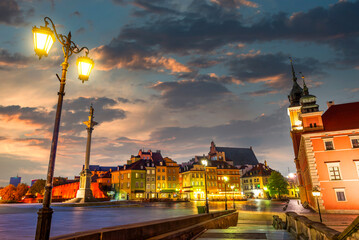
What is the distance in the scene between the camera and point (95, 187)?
237ft

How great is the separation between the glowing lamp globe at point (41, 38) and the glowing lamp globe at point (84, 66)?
42.7 inches

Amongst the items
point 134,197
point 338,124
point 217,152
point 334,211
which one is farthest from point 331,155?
point 217,152

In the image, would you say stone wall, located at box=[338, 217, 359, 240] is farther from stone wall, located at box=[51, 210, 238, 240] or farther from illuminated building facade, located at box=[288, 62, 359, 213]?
illuminated building facade, located at box=[288, 62, 359, 213]

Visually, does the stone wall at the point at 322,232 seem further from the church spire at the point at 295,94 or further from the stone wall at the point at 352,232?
the church spire at the point at 295,94

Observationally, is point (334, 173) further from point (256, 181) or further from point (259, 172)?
point (256, 181)

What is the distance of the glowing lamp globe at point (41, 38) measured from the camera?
625cm

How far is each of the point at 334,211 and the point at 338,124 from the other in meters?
11.5

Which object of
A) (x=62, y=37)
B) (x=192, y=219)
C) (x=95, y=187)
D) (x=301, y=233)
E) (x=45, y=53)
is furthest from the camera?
(x=95, y=187)

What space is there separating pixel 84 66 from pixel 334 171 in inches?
1292

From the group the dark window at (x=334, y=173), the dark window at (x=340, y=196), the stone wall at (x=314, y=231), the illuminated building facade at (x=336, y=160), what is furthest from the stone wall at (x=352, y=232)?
the dark window at (x=334, y=173)

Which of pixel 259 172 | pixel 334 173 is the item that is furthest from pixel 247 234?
pixel 259 172

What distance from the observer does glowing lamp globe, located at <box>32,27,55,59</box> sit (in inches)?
246

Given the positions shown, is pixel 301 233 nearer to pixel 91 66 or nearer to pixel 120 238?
pixel 120 238

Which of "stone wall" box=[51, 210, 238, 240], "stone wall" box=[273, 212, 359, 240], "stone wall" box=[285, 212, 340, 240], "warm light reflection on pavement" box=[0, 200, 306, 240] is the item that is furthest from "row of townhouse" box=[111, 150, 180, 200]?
"stone wall" box=[273, 212, 359, 240]
